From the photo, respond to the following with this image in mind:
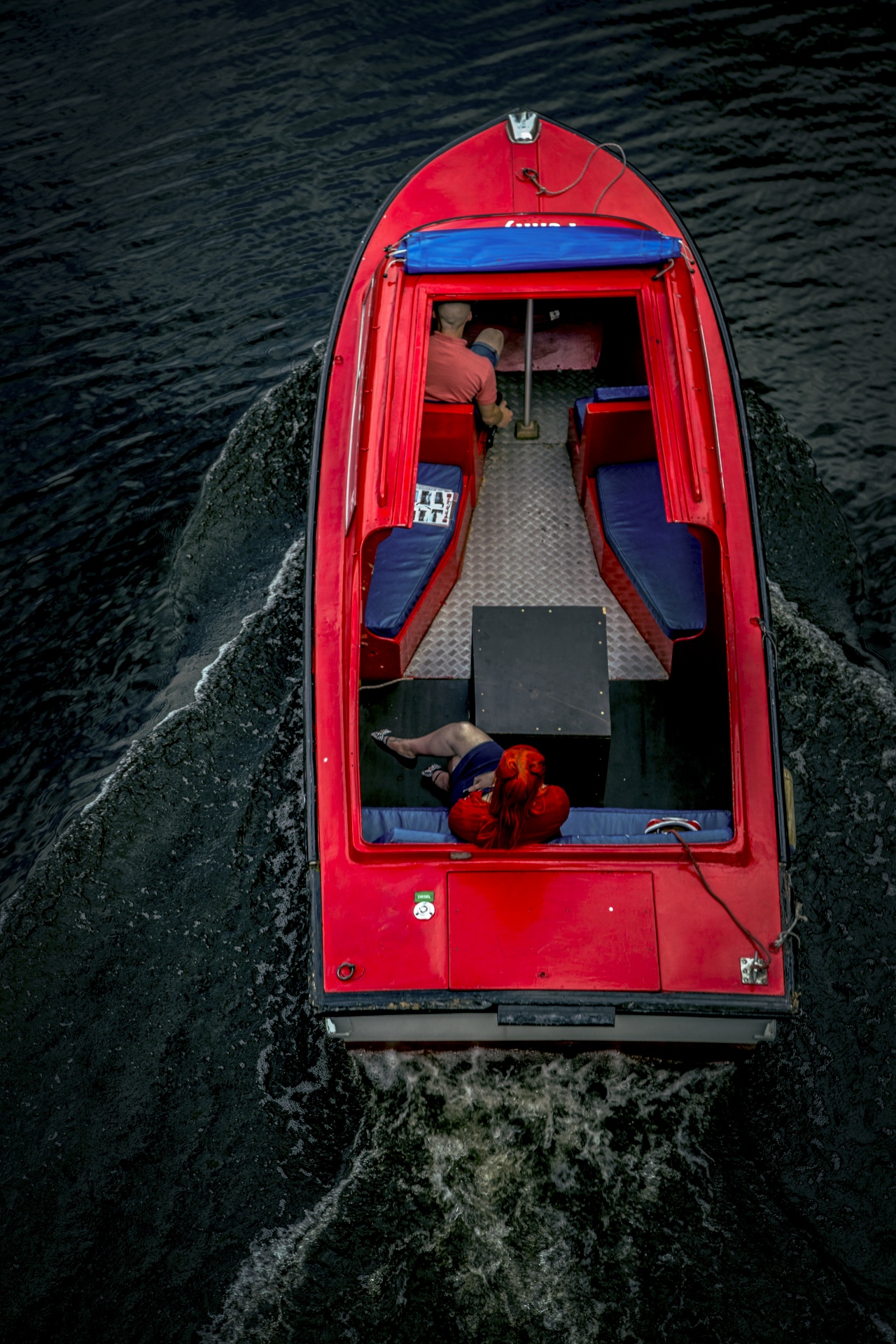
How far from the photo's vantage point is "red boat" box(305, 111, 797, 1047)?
3.40 metres

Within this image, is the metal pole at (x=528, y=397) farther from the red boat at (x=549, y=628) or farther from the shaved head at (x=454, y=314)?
the shaved head at (x=454, y=314)

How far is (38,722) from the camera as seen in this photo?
5594mm

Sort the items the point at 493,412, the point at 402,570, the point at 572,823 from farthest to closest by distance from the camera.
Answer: the point at 493,412
the point at 402,570
the point at 572,823

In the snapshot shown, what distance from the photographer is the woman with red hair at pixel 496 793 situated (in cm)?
323

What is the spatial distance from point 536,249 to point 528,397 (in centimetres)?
112

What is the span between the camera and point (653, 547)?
4910 mm

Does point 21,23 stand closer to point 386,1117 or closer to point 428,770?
point 428,770

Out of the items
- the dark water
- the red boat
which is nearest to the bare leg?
the red boat

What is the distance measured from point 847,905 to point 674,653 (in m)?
1.52

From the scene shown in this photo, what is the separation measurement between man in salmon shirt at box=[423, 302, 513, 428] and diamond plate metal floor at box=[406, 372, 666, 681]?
52 centimetres

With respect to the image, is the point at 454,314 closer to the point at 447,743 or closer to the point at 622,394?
the point at 622,394

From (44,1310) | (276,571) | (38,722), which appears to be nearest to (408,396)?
(276,571)

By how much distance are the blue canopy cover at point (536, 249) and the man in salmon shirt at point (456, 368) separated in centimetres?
45

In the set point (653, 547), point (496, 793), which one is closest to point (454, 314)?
point (653, 547)
